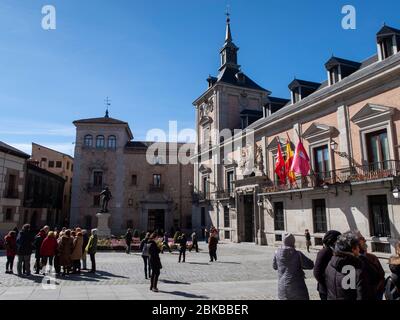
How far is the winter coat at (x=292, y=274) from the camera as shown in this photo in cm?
474

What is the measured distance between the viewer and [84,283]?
986 cm

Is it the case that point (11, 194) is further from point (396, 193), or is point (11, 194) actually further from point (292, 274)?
point (292, 274)

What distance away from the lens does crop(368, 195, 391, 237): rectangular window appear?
16.5 m

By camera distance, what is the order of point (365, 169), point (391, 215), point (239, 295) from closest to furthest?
point (239, 295), point (391, 215), point (365, 169)

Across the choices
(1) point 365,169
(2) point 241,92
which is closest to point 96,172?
(2) point 241,92

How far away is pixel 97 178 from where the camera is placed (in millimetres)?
40219

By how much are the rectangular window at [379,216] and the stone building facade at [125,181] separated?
25.8 m

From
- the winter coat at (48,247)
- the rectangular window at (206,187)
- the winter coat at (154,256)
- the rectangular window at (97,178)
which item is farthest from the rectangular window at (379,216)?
the rectangular window at (97,178)

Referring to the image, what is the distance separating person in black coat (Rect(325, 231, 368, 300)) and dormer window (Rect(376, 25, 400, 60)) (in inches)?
731

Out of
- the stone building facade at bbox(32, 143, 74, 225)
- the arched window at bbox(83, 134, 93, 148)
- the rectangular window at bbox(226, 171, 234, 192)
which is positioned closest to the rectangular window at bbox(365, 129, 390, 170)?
the rectangular window at bbox(226, 171, 234, 192)

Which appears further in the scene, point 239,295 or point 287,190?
point 287,190

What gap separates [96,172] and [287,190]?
26208 mm

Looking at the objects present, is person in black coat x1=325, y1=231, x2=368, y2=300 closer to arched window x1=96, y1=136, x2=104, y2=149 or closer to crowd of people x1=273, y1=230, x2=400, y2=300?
crowd of people x1=273, y1=230, x2=400, y2=300
